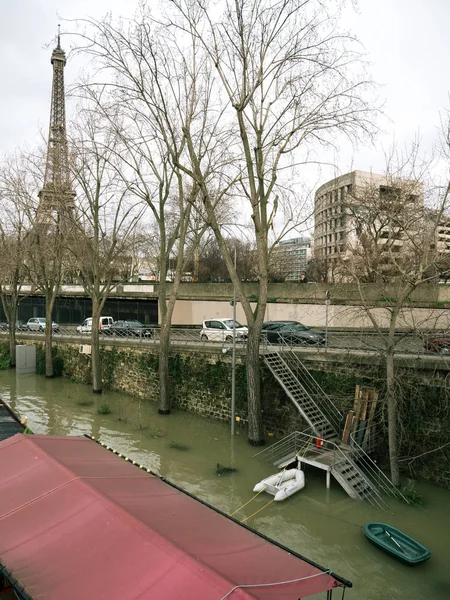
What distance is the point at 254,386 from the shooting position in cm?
1617

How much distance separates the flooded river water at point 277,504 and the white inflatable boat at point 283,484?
0.66 ft

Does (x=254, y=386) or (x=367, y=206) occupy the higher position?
(x=367, y=206)

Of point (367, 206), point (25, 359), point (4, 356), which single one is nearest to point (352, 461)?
point (367, 206)

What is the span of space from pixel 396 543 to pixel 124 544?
22.7 ft

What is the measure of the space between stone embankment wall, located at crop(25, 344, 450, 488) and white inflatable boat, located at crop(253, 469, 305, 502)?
10.1 feet

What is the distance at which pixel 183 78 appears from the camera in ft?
54.9

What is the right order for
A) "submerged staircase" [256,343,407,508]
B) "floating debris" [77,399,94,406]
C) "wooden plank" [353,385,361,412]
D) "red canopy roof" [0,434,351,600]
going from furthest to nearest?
1. "floating debris" [77,399,94,406]
2. "wooden plank" [353,385,361,412]
3. "submerged staircase" [256,343,407,508]
4. "red canopy roof" [0,434,351,600]

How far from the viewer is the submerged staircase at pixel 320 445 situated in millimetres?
12406

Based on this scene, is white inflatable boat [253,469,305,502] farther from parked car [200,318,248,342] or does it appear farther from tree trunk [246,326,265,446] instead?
parked car [200,318,248,342]

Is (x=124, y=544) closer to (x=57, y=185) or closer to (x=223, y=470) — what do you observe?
(x=223, y=470)

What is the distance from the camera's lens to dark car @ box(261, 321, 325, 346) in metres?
19.2

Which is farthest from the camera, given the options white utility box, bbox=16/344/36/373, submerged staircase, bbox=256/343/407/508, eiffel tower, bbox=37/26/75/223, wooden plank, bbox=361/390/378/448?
white utility box, bbox=16/344/36/373

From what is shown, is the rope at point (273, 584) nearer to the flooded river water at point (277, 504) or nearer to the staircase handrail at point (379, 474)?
the flooded river water at point (277, 504)

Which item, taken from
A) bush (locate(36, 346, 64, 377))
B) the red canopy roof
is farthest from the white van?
the red canopy roof
